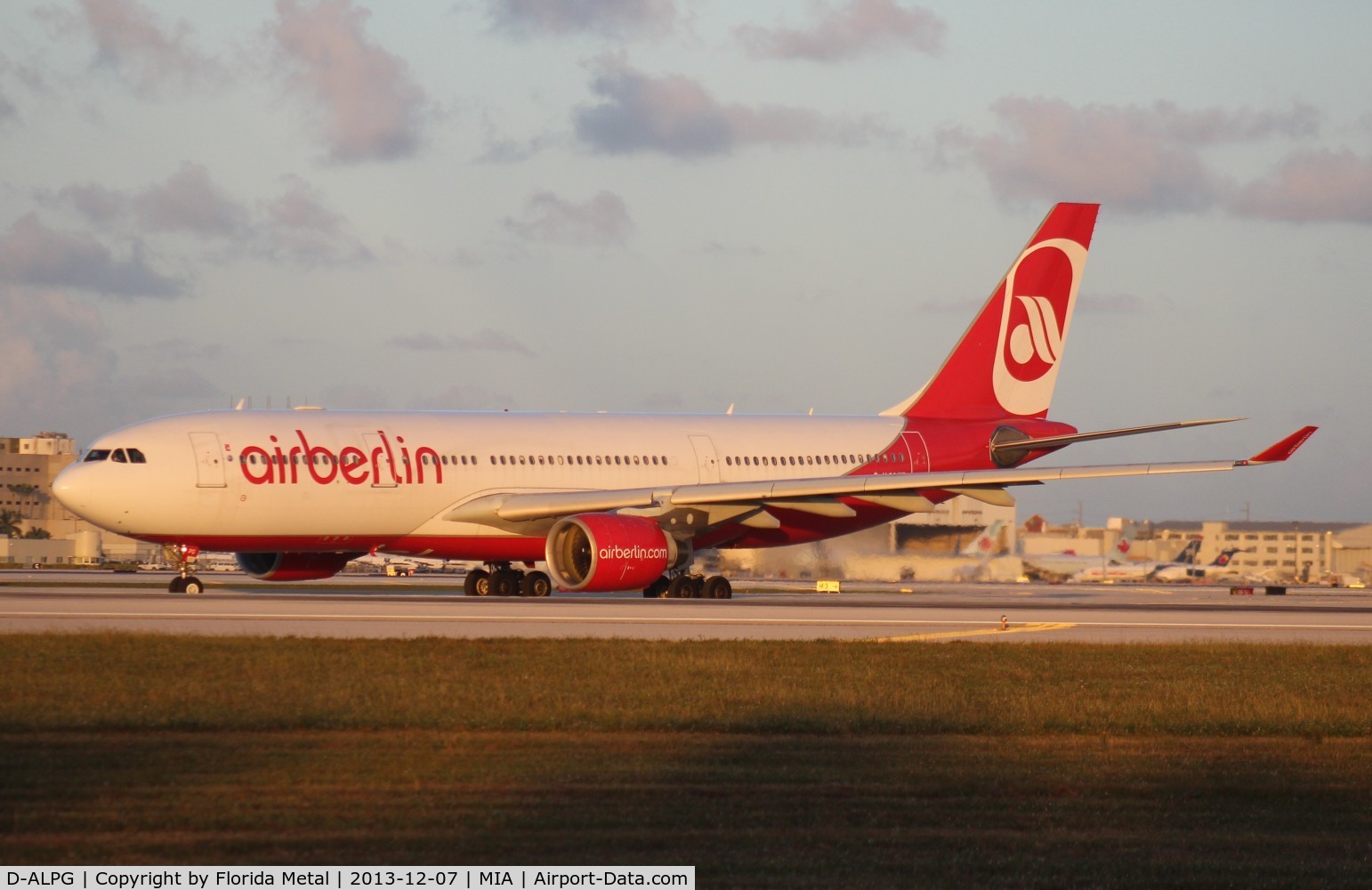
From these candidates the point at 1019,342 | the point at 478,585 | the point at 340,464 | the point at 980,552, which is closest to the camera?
the point at 340,464

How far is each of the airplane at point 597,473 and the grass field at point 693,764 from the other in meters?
12.2

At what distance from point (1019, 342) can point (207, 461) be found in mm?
19963

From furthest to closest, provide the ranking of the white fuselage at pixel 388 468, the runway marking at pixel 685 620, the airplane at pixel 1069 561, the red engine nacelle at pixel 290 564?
1. the airplane at pixel 1069 561
2. the red engine nacelle at pixel 290 564
3. the white fuselage at pixel 388 468
4. the runway marking at pixel 685 620

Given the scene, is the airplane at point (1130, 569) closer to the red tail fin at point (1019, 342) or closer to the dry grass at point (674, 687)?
the red tail fin at point (1019, 342)

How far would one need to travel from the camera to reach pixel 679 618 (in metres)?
26.7

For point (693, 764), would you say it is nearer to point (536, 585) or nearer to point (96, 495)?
point (96, 495)

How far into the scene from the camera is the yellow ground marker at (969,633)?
72.6 feet

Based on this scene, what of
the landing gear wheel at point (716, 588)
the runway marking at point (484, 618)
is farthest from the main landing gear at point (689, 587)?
the runway marking at point (484, 618)

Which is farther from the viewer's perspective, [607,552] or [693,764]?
[607,552]

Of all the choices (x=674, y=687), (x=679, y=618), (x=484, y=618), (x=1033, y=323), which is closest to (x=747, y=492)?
(x=679, y=618)

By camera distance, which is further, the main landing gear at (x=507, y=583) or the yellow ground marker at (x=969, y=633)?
the main landing gear at (x=507, y=583)

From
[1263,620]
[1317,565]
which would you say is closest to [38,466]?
[1317,565]

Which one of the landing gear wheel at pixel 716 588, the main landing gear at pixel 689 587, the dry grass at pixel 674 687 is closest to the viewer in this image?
the dry grass at pixel 674 687
